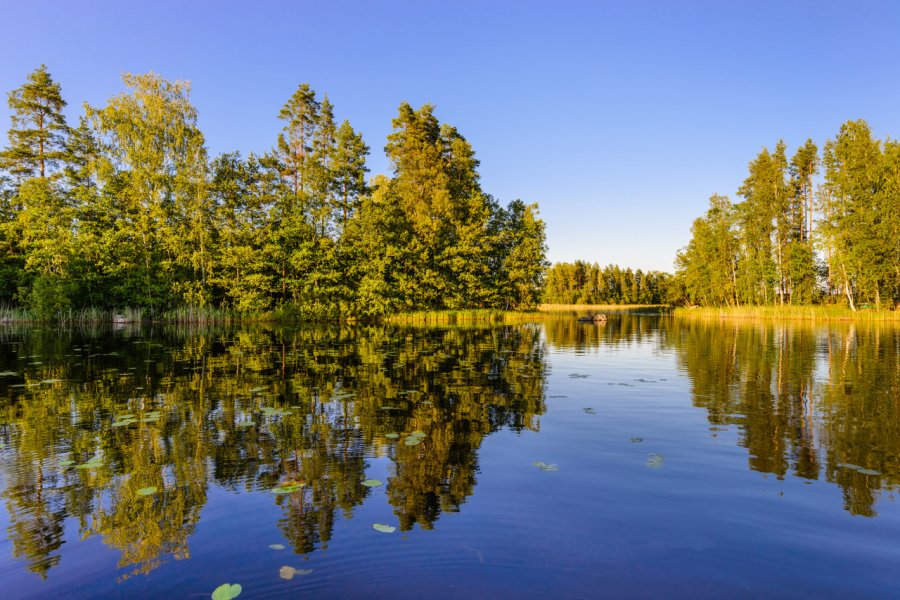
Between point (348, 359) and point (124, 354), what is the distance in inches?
388

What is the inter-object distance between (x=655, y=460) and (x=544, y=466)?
1773 mm

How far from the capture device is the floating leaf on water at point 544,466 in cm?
673

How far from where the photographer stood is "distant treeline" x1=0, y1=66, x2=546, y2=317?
145ft

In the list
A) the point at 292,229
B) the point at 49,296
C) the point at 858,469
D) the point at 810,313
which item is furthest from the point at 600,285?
the point at 858,469

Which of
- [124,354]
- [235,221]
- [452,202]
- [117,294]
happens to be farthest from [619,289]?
[124,354]

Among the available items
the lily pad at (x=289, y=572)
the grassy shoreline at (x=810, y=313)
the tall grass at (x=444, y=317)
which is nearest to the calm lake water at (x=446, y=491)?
the lily pad at (x=289, y=572)

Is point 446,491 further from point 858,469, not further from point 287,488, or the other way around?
point 858,469

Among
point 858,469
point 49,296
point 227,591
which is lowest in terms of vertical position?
point 858,469

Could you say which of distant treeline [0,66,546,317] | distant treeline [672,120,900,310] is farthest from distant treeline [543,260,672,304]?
distant treeline [0,66,546,317]

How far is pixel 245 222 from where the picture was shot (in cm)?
5169

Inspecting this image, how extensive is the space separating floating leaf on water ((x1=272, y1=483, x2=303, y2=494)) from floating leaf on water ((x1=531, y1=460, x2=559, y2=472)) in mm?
3305

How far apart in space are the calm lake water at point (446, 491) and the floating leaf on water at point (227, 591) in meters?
0.12

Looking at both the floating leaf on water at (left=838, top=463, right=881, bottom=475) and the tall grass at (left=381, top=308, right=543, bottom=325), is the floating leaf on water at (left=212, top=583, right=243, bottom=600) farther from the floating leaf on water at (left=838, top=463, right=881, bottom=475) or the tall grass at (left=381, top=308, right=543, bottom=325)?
the tall grass at (left=381, top=308, right=543, bottom=325)

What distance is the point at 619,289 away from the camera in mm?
157375
